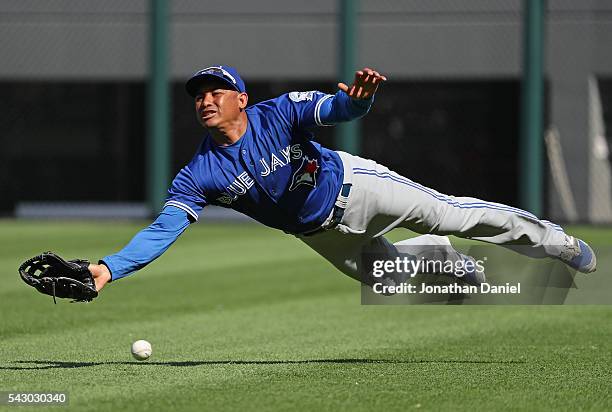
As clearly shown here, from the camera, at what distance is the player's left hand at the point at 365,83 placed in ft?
22.0

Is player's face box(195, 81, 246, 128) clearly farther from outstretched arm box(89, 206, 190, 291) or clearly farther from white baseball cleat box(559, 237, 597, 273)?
white baseball cleat box(559, 237, 597, 273)

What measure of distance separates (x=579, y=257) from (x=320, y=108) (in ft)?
6.74

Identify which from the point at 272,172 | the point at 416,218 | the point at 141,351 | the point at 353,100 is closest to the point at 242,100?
the point at 272,172

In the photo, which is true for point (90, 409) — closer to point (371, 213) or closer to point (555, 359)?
point (371, 213)

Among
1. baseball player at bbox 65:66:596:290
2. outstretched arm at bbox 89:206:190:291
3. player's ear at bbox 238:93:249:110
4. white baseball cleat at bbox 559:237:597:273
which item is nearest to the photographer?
outstretched arm at bbox 89:206:190:291

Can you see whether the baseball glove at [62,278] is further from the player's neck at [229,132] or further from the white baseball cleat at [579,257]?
the white baseball cleat at [579,257]

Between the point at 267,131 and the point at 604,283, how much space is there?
3.10m

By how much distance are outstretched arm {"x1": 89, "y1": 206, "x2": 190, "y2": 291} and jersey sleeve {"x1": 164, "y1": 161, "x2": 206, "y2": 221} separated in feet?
0.12

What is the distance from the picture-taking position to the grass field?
6434 mm

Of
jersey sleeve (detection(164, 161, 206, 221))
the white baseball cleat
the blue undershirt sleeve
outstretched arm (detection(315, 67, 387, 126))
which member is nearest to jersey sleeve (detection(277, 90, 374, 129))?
outstretched arm (detection(315, 67, 387, 126))

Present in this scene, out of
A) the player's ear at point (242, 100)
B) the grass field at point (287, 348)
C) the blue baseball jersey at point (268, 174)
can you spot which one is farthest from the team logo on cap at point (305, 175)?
the grass field at point (287, 348)

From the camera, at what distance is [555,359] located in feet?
25.8

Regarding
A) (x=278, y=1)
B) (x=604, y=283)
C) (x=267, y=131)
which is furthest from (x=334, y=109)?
(x=278, y=1)

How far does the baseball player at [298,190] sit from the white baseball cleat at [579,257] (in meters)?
0.01
